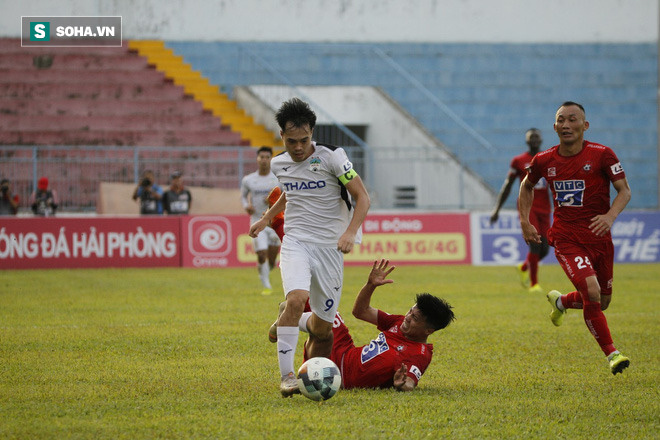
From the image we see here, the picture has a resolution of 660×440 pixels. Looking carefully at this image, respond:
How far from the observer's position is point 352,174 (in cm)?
700

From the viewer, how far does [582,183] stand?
8125 mm

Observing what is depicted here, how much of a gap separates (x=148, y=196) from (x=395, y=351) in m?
16.3

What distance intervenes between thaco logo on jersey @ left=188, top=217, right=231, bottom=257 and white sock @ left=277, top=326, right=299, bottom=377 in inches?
605

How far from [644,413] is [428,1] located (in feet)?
89.9

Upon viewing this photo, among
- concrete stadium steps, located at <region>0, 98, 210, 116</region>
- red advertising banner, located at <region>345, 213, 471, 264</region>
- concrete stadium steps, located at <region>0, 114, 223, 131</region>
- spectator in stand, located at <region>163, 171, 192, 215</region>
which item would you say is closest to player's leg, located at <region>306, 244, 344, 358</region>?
red advertising banner, located at <region>345, 213, 471, 264</region>

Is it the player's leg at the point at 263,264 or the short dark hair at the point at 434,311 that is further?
the player's leg at the point at 263,264

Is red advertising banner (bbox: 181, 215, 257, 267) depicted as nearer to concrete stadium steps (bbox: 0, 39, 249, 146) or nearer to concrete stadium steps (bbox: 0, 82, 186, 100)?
concrete stadium steps (bbox: 0, 39, 249, 146)

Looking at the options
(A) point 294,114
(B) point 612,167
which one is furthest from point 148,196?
(A) point 294,114

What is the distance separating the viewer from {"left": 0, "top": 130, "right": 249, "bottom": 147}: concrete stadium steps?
26578mm

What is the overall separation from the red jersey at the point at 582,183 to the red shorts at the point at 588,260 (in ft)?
0.20

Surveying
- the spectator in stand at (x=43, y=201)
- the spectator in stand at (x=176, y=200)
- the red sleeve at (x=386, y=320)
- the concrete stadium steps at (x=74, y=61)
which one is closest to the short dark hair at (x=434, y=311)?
the red sleeve at (x=386, y=320)

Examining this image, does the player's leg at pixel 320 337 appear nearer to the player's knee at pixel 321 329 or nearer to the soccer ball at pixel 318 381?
the player's knee at pixel 321 329

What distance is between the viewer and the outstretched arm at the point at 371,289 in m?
7.02

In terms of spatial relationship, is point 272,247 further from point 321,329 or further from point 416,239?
point 321,329
